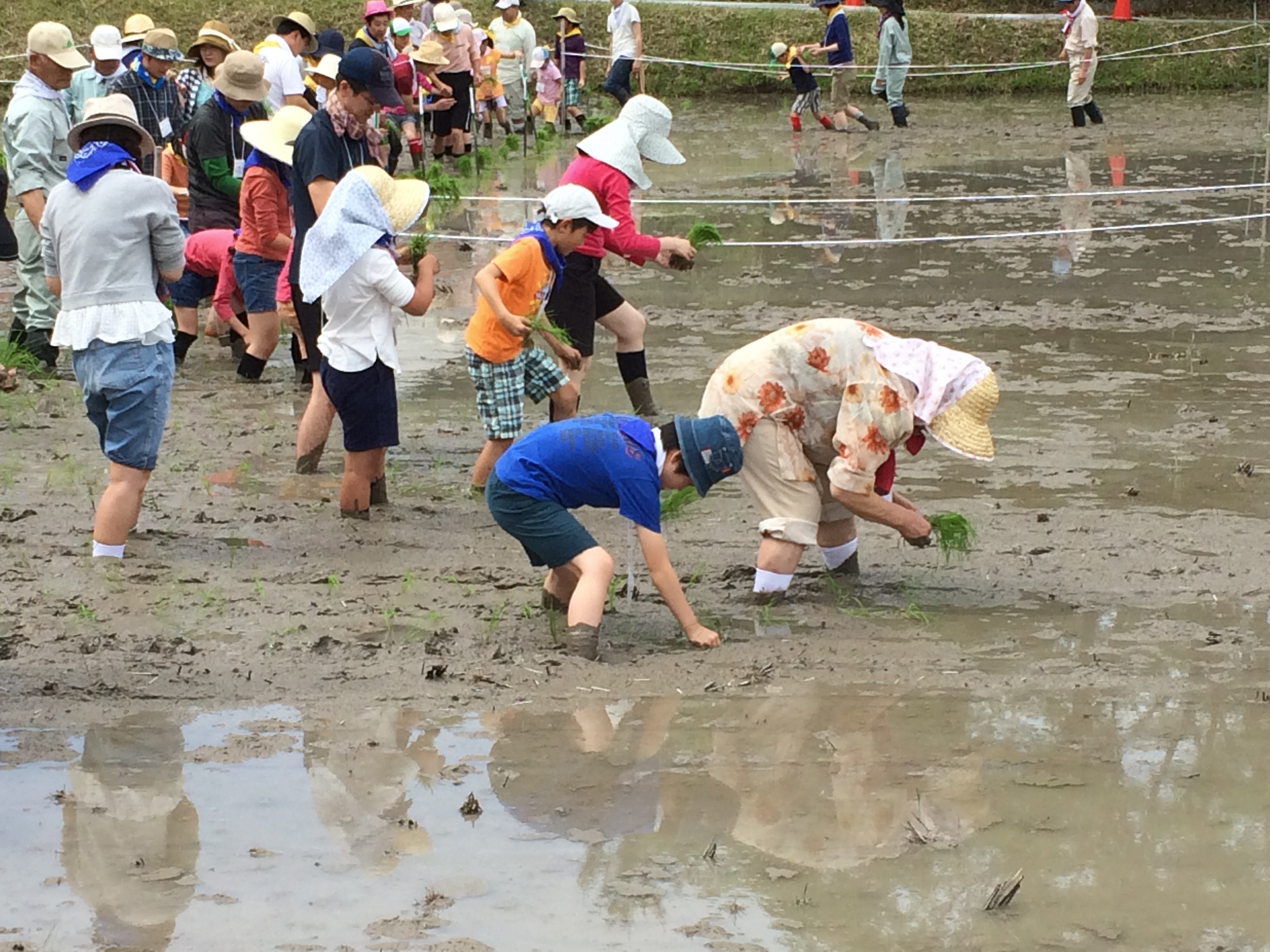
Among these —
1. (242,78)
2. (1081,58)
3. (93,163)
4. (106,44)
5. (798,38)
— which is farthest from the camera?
(798,38)

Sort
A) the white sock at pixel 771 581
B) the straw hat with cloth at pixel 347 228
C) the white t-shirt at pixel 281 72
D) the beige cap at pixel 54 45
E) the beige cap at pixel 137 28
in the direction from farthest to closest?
the beige cap at pixel 137 28 → the white t-shirt at pixel 281 72 → the beige cap at pixel 54 45 → the straw hat with cloth at pixel 347 228 → the white sock at pixel 771 581

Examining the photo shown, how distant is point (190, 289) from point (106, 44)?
7.62 ft

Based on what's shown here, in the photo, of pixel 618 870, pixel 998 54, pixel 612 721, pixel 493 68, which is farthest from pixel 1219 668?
pixel 998 54

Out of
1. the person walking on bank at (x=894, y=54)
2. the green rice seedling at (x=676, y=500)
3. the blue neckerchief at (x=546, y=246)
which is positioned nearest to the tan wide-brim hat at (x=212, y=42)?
the blue neckerchief at (x=546, y=246)

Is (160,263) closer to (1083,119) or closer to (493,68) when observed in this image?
(493,68)

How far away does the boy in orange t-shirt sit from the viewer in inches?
289

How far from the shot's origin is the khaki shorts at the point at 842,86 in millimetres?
21469

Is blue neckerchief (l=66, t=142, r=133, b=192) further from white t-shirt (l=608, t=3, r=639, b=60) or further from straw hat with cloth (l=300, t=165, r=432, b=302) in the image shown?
white t-shirt (l=608, t=3, r=639, b=60)

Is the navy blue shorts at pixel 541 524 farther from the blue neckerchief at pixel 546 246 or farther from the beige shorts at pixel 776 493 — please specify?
the blue neckerchief at pixel 546 246

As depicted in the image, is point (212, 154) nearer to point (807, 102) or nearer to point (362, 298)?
point (362, 298)

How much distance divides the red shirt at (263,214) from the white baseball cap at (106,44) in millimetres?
2655

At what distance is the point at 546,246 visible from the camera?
7.43 metres

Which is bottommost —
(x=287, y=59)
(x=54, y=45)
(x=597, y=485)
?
(x=597, y=485)

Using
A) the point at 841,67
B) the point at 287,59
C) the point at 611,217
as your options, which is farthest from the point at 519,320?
Result: the point at 841,67
